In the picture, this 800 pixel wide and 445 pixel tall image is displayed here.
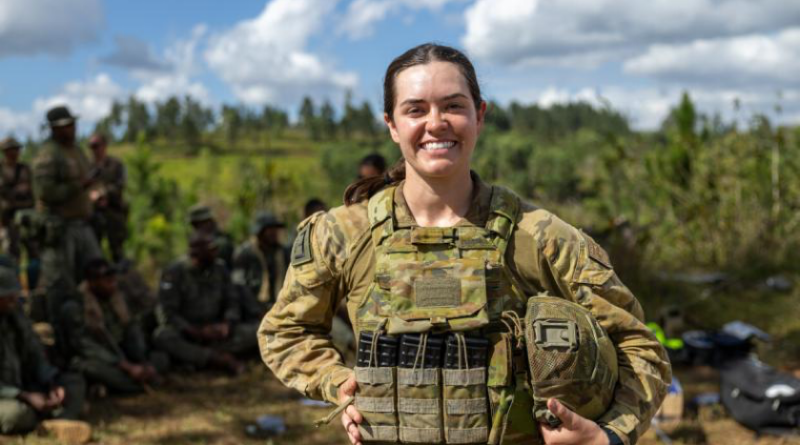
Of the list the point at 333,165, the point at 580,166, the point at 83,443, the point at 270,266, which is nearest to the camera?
the point at 83,443

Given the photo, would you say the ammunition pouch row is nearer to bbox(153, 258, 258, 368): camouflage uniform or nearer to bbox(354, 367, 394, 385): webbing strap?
bbox(354, 367, 394, 385): webbing strap

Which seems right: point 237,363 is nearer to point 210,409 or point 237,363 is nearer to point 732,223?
point 210,409

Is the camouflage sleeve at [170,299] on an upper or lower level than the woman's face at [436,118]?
lower

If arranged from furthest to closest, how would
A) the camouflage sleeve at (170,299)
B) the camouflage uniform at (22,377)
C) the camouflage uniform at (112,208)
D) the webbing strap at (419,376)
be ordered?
the camouflage uniform at (112,208)
the camouflage sleeve at (170,299)
the camouflage uniform at (22,377)
the webbing strap at (419,376)

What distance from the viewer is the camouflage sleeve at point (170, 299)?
21.8 feet

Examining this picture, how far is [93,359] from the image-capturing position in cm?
581

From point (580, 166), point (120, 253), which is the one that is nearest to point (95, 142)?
point (120, 253)

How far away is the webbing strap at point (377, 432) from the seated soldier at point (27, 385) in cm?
371

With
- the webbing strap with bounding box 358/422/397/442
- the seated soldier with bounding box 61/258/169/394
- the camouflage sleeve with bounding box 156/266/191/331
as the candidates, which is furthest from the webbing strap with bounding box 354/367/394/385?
the camouflage sleeve with bounding box 156/266/191/331

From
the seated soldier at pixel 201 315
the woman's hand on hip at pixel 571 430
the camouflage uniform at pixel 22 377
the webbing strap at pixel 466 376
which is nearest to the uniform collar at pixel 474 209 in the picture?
the webbing strap at pixel 466 376

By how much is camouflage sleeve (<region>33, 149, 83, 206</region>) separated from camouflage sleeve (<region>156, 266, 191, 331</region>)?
118cm

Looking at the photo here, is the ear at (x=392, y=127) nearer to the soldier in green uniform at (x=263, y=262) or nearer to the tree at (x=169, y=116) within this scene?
the soldier in green uniform at (x=263, y=262)

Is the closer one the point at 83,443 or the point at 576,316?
the point at 576,316

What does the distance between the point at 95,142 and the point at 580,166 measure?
56.5 metres
